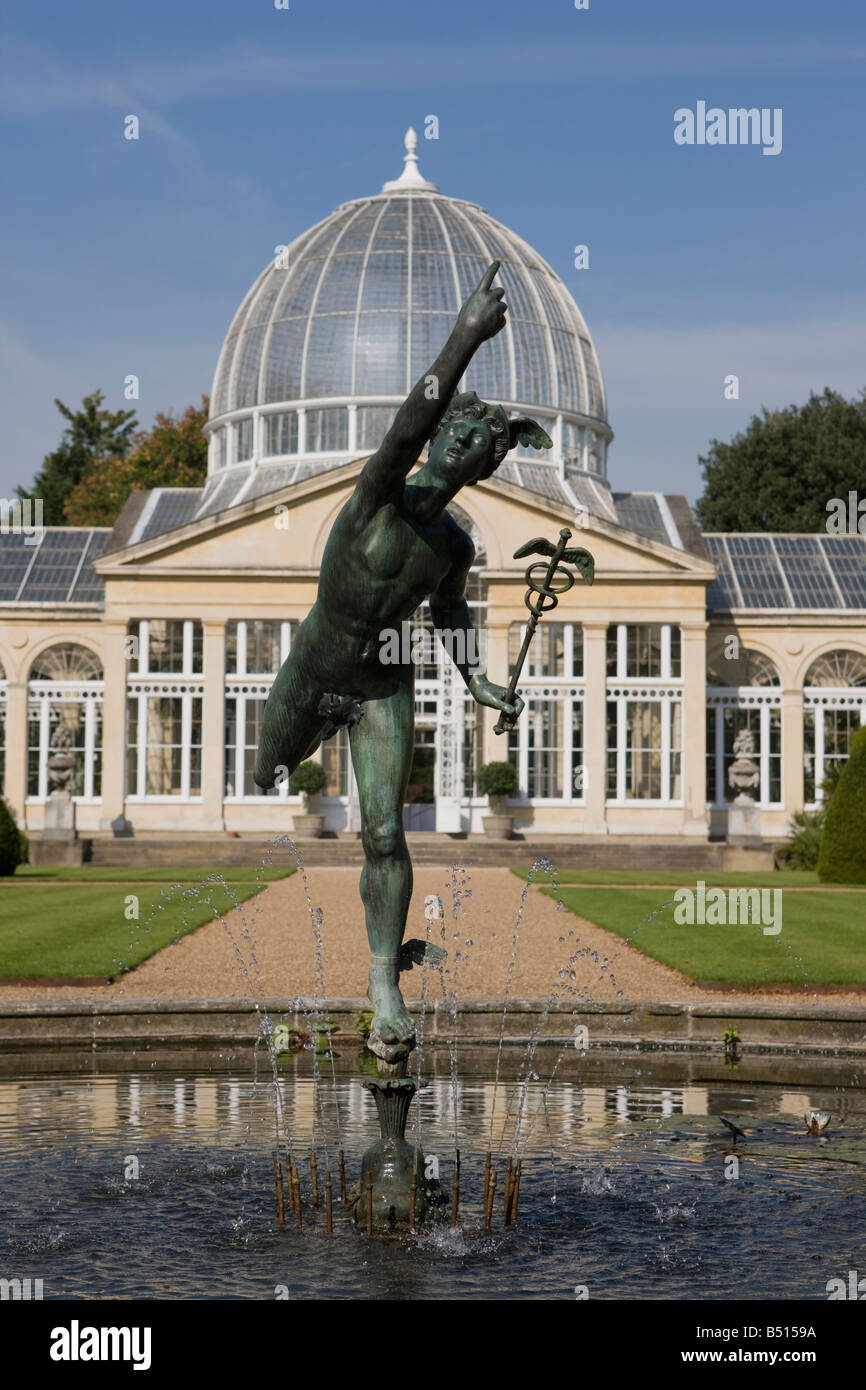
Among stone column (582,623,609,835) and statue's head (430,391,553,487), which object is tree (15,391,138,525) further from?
statue's head (430,391,553,487)

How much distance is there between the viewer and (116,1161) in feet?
24.7

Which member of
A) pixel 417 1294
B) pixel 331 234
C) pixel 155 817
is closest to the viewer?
pixel 417 1294

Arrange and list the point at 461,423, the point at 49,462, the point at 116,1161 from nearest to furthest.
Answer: the point at 461,423 < the point at 116,1161 < the point at 49,462

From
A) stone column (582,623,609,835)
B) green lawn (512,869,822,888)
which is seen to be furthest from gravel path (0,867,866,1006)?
stone column (582,623,609,835)

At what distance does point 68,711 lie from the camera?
40219 mm

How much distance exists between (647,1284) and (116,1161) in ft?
9.39

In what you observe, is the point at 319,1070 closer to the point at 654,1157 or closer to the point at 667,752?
the point at 654,1157

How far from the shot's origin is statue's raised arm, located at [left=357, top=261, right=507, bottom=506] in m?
5.55

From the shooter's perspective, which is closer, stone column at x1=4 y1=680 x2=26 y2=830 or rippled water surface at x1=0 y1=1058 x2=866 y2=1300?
rippled water surface at x1=0 y1=1058 x2=866 y2=1300

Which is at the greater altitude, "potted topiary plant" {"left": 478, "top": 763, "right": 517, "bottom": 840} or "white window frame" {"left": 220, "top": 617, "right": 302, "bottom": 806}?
"white window frame" {"left": 220, "top": 617, "right": 302, "bottom": 806}

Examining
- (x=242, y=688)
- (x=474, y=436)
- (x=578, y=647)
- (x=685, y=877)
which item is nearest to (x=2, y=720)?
(x=242, y=688)

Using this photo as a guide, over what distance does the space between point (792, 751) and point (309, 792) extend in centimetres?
1198

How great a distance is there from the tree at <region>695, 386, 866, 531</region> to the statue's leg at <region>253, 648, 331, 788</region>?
156 feet
